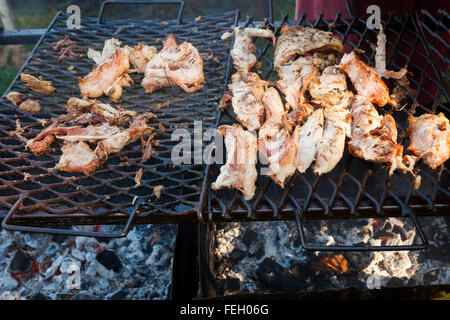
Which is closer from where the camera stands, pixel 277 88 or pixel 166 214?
pixel 166 214

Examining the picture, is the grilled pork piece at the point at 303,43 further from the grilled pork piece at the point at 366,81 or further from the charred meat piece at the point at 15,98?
the charred meat piece at the point at 15,98

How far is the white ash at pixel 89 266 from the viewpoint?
2.38 m

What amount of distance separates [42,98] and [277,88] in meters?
1.59

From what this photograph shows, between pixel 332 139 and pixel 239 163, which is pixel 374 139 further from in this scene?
pixel 239 163

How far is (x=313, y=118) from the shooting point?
193cm

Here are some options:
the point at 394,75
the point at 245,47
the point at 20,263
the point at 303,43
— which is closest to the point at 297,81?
the point at 303,43

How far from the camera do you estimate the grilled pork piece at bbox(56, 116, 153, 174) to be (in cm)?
186

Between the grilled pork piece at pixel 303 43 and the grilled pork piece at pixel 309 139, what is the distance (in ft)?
1.87

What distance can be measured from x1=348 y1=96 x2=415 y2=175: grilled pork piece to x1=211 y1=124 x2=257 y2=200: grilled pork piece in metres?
0.55

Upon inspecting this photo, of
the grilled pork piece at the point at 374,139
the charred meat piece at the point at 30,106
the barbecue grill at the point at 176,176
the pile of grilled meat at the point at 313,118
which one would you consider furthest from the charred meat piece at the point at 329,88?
the charred meat piece at the point at 30,106

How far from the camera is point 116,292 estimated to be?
237cm

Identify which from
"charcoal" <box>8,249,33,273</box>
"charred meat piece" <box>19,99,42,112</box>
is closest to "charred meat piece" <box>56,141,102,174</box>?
"charred meat piece" <box>19,99,42,112</box>
